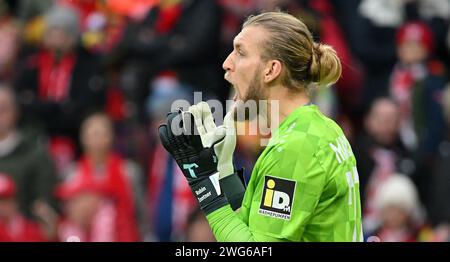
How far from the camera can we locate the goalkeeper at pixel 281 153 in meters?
4.48

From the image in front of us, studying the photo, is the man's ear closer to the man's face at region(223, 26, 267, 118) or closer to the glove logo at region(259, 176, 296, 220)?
the man's face at region(223, 26, 267, 118)

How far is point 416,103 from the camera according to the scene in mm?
9500

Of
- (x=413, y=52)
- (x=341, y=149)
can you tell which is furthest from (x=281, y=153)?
(x=413, y=52)

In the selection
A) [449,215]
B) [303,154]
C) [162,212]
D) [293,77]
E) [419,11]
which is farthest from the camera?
[419,11]

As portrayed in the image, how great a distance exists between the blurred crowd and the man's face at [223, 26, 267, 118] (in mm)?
3895

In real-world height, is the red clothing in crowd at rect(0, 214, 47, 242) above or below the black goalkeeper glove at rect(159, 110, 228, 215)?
below

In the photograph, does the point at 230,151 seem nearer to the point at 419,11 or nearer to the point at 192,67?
the point at 192,67

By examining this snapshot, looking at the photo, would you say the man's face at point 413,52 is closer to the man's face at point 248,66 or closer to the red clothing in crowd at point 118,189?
the red clothing in crowd at point 118,189

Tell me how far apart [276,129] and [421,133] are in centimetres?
488

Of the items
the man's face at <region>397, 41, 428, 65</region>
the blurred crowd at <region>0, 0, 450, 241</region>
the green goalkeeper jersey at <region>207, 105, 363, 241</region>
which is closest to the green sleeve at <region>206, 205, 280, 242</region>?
the green goalkeeper jersey at <region>207, 105, 363, 241</region>

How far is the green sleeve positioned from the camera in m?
4.50

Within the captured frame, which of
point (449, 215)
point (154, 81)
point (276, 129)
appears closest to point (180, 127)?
point (276, 129)

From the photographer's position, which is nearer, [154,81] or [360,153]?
[360,153]

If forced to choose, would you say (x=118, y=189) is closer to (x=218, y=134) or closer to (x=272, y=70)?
(x=218, y=134)
